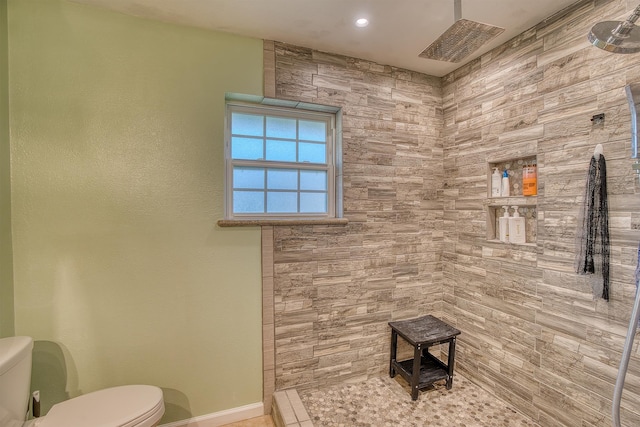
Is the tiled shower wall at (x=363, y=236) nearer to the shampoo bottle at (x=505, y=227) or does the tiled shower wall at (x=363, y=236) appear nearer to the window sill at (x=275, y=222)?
the window sill at (x=275, y=222)

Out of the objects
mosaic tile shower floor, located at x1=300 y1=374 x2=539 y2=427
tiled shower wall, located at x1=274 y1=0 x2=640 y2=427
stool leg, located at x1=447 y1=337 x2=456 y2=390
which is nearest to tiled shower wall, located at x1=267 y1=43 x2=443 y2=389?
tiled shower wall, located at x1=274 y1=0 x2=640 y2=427

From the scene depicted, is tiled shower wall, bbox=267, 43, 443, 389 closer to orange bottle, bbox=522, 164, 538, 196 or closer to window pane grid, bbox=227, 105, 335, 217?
window pane grid, bbox=227, 105, 335, 217

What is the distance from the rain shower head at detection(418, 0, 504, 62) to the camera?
133cm

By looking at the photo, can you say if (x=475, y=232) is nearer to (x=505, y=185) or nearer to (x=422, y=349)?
(x=505, y=185)

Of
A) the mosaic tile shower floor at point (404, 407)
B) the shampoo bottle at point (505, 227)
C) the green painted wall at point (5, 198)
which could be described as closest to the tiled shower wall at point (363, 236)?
the mosaic tile shower floor at point (404, 407)

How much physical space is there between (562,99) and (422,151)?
94 centimetres

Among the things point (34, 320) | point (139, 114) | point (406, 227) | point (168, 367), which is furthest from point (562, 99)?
point (34, 320)

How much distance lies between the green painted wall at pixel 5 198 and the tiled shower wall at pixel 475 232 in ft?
4.65

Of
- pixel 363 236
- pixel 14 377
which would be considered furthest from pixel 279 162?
pixel 14 377

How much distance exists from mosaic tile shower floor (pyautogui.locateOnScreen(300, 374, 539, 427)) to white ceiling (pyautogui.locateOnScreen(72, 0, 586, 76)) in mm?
2413

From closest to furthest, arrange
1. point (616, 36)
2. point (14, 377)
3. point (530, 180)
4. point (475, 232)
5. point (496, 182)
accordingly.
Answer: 1. point (616, 36)
2. point (14, 377)
3. point (530, 180)
4. point (496, 182)
5. point (475, 232)

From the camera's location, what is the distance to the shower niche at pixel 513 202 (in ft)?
6.23

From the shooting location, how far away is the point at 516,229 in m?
1.96

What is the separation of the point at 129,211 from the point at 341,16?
1.69 metres
